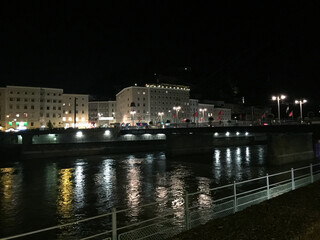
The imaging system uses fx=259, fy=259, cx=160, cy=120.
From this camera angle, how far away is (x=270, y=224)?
23.2 feet

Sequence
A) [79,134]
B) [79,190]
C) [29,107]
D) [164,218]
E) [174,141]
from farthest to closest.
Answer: [29,107], [79,134], [174,141], [79,190], [164,218]

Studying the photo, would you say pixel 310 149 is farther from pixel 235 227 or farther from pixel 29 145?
pixel 29 145

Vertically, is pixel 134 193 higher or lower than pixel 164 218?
lower

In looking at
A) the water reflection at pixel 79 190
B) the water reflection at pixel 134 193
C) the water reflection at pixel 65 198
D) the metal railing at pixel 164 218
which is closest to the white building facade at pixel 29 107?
the water reflection at pixel 79 190

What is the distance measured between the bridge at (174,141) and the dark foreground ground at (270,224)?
32.8 meters

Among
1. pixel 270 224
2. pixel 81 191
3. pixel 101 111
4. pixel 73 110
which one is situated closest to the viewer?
pixel 270 224

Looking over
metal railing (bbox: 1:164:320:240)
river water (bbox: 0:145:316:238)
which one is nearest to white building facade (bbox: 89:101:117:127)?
river water (bbox: 0:145:316:238)

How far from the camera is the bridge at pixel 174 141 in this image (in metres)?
40.8

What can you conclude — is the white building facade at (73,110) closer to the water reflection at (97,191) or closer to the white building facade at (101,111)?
the white building facade at (101,111)

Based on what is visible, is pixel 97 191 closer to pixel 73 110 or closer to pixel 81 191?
pixel 81 191

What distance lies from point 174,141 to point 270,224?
48626 millimetres

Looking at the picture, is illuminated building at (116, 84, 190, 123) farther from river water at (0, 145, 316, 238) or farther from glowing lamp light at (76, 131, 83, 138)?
river water at (0, 145, 316, 238)

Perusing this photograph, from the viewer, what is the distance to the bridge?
4084 cm

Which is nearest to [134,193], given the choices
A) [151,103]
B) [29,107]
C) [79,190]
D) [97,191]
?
[97,191]
